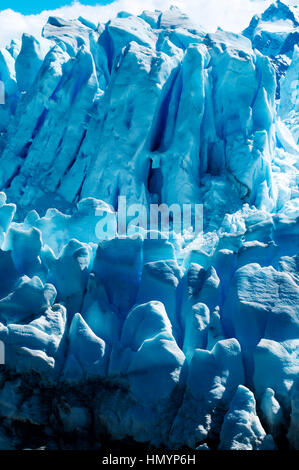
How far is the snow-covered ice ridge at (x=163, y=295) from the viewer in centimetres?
435

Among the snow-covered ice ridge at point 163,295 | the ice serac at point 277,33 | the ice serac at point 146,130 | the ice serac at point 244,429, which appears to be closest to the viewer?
the ice serac at point 244,429

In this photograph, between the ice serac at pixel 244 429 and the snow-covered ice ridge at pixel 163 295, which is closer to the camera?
the ice serac at pixel 244 429

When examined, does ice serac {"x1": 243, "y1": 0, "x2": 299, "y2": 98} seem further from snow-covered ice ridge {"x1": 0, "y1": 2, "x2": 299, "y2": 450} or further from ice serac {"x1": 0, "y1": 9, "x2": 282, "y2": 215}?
snow-covered ice ridge {"x1": 0, "y1": 2, "x2": 299, "y2": 450}

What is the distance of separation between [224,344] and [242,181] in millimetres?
5502

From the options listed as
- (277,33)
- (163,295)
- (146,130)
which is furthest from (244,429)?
(277,33)

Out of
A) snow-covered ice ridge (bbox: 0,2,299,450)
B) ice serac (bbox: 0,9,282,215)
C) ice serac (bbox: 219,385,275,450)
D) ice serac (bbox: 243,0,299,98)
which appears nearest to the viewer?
ice serac (bbox: 219,385,275,450)

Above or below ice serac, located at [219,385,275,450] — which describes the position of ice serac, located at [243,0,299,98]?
below

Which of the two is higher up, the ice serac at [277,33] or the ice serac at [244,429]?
the ice serac at [244,429]

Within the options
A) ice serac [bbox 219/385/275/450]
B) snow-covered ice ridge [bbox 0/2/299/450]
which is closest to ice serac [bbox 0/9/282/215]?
snow-covered ice ridge [bbox 0/2/299/450]

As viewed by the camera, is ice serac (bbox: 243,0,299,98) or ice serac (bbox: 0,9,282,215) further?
ice serac (bbox: 243,0,299,98)

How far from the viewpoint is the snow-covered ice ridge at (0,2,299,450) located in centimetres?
435

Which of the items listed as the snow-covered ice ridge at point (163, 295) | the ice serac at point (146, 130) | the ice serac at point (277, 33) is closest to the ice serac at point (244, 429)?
the snow-covered ice ridge at point (163, 295)

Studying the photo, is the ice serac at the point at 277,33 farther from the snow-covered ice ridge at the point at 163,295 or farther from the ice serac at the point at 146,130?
the snow-covered ice ridge at the point at 163,295

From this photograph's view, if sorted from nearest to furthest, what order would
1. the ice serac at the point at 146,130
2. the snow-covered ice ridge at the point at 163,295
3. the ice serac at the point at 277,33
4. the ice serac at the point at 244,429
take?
the ice serac at the point at 244,429 < the snow-covered ice ridge at the point at 163,295 < the ice serac at the point at 146,130 < the ice serac at the point at 277,33
